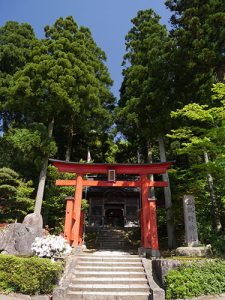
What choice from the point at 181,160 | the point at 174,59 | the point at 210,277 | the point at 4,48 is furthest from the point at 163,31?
the point at 210,277

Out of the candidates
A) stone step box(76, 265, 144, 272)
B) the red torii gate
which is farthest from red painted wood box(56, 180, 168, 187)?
stone step box(76, 265, 144, 272)

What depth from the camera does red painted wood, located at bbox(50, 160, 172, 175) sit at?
11.6 meters

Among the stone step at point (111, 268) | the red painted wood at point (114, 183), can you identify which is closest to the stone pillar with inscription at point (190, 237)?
the red painted wood at point (114, 183)

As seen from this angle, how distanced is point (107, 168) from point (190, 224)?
4.18 m

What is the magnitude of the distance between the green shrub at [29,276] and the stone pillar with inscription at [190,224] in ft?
16.8

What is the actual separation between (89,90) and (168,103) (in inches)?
186

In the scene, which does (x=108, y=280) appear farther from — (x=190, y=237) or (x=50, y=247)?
(x=190, y=237)

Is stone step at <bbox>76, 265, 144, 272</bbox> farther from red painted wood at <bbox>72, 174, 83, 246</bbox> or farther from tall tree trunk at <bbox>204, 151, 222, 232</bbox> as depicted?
tall tree trunk at <bbox>204, 151, 222, 232</bbox>

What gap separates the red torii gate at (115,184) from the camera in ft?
34.9

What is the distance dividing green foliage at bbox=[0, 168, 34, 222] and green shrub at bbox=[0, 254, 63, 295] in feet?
21.3

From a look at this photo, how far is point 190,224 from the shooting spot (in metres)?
10.1

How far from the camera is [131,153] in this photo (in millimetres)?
20672

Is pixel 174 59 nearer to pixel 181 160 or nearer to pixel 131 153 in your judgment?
pixel 181 160

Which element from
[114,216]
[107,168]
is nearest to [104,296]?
[107,168]
